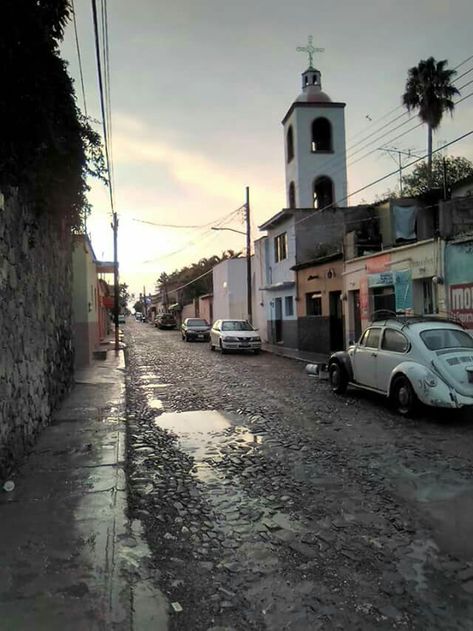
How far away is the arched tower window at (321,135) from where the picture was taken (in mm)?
37406

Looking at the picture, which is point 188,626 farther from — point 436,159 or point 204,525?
point 436,159

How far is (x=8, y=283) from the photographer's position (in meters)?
5.90

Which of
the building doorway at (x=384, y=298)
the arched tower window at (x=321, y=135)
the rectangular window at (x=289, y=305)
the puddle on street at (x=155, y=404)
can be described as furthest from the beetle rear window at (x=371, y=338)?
the arched tower window at (x=321, y=135)

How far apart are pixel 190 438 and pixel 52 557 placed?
4.21 m

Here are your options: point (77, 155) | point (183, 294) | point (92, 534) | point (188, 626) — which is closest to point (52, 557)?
point (92, 534)

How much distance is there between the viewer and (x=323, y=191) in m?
37.8

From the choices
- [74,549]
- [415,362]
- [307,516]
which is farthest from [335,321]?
[74,549]

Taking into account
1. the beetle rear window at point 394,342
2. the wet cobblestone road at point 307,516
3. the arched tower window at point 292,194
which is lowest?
the wet cobblestone road at point 307,516

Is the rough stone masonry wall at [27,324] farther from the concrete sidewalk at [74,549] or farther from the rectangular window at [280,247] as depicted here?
the rectangular window at [280,247]

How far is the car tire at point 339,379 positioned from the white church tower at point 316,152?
25719 mm

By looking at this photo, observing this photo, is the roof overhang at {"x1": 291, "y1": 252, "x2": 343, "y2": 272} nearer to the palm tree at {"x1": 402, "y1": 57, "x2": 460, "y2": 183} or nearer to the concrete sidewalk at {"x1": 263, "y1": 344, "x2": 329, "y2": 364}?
the concrete sidewalk at {"x1": 263, "y1": 344, "x2": 329, "y2": 364}

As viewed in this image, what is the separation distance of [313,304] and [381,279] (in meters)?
7.35

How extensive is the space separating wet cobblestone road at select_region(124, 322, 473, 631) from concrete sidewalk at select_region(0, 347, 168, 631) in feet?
0.67

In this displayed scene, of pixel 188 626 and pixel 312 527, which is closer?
pixel 188 626
